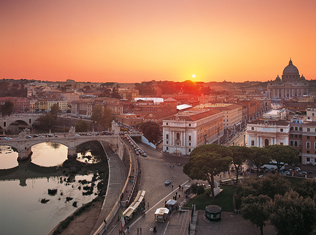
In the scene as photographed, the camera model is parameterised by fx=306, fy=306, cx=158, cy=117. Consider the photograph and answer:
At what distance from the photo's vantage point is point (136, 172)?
2275 cm

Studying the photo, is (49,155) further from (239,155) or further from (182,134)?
(239,155)

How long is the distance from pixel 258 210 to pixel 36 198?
668 inches

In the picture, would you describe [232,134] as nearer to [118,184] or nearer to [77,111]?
[118,184]

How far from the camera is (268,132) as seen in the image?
26859 millimetres

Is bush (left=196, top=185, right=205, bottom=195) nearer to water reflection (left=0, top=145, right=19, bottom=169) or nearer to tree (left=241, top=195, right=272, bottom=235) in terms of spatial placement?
tree (left=241, top=195, right=272, bottom=235)

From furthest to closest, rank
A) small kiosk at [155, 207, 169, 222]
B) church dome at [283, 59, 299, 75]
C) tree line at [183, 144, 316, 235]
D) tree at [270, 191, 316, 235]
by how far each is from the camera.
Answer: church dome at [283, 59, 299, 75] → small kiosk at [155, 207, 169, 222] → tree line at [183, 144, 316, 235] → tree at [270, 191, 316, 235]

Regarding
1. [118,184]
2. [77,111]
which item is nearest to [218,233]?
[118,184]

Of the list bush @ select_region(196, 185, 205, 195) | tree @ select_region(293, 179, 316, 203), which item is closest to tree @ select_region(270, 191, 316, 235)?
tree @ select_region(293, 179, 316, 203)

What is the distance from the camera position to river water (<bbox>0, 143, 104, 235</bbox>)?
18609 mm

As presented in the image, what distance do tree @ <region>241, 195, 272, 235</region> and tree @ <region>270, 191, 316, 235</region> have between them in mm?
577

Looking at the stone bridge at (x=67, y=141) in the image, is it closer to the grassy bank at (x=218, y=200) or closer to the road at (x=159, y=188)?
the road at (x=159, y=188)

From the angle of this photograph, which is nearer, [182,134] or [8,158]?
[182,134]

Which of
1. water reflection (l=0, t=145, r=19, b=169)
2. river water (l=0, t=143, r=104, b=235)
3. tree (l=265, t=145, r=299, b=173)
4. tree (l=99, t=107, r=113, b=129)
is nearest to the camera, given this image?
river water (l=0, t=143, r=104, b=235)

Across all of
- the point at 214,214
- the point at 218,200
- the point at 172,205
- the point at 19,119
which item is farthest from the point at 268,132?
the point at 19,119
